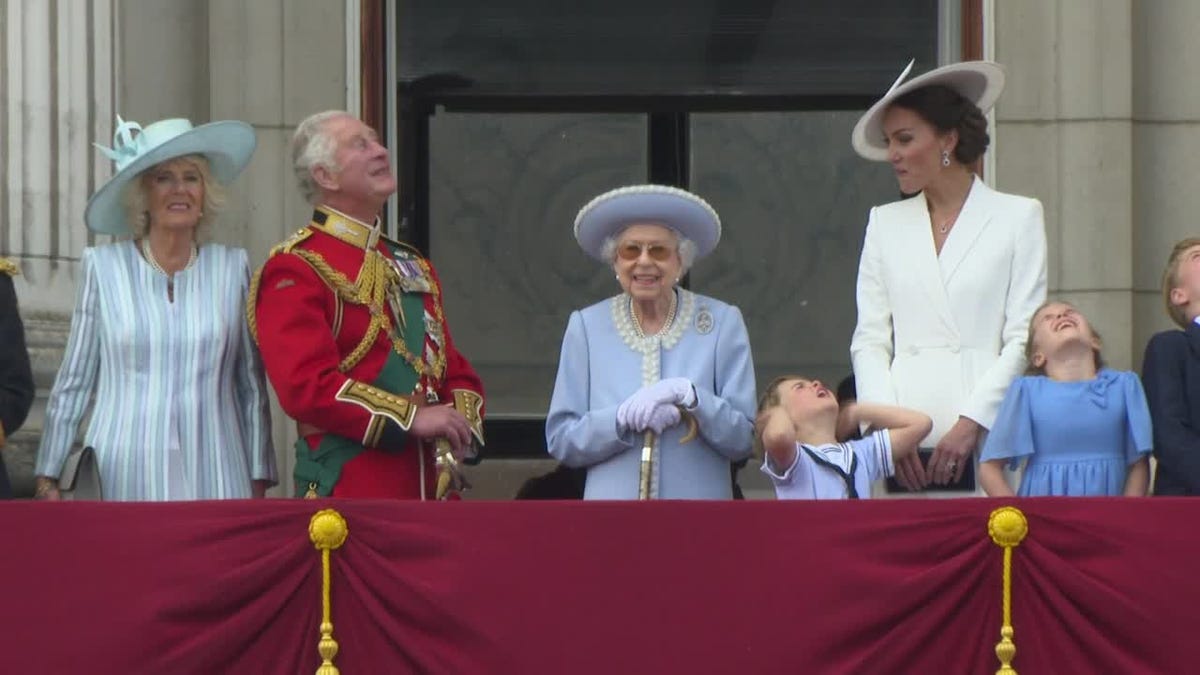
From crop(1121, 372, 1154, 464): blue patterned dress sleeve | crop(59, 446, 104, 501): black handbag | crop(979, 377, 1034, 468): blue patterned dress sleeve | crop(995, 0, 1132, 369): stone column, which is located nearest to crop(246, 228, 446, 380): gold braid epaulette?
crop(59, 446, 104, 501): black handbag

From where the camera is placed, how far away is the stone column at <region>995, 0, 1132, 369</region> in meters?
9.71

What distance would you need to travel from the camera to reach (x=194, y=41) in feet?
31.7

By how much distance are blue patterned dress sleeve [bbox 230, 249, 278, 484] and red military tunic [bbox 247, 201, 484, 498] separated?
10 cm

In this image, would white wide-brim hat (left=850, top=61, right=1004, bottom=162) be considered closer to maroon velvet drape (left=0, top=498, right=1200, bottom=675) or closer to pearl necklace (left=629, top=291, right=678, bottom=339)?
pearl necklace (left=629, top=291, right=678, bottom=339)

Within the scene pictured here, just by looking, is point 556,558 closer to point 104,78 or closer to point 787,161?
point 104,78

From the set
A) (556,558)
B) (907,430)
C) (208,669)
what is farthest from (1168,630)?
(208,669)

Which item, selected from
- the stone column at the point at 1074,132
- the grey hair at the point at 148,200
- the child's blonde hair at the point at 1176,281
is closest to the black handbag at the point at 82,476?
the grey hair at the point at 148,200

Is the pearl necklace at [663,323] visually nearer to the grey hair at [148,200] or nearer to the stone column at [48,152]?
the grey hair at [148,200]

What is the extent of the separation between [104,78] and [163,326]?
1723 millimetres

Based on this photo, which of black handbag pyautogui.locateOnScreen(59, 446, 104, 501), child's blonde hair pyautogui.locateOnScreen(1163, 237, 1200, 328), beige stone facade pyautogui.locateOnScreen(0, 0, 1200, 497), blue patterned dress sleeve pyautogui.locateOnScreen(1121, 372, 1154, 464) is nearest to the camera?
blue patterned dress sleeve pyautogui.locateOnScreen(1121, 372, 1154, 464)

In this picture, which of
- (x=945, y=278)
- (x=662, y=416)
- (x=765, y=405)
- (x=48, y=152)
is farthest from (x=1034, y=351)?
(x=48, y=152)

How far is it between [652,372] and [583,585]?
0.97 metres

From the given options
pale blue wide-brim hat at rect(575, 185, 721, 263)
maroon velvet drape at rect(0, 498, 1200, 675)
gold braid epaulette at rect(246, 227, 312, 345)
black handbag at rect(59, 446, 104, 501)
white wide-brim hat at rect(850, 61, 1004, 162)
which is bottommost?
maroon velvet drape at rect(0, 498, 1200, 675)

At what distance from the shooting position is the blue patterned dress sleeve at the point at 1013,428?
7066 millimetres
